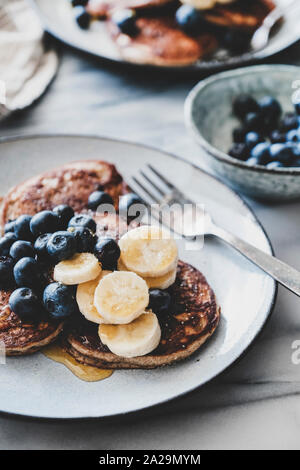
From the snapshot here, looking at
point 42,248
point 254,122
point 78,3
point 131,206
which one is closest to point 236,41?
point 254,122

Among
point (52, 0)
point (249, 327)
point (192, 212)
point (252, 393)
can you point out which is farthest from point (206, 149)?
point (52, 0)

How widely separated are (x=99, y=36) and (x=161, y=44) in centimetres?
31

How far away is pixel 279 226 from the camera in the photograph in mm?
1570

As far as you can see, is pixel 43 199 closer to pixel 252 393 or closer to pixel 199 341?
pixel 199 341

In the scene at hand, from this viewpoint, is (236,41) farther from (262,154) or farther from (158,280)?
(158,280)

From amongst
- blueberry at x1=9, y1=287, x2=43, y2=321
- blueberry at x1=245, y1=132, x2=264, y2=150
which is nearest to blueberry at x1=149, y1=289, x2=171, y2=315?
blueberry at x1=9, y1=287, x2=43, y2=321

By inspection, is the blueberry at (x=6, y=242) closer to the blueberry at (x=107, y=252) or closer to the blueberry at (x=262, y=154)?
the blueberry at (x=107, y=252)

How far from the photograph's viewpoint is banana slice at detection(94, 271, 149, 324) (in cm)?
108

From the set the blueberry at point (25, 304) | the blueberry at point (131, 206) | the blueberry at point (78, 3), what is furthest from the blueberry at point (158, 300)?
the blueberry at point (78, 3)

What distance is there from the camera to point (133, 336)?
1.08 meters

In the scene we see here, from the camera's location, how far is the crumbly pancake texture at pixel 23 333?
1116 mm

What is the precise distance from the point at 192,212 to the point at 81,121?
2.37 ft

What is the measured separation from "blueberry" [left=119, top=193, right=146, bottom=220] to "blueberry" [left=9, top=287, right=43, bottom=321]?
417mm

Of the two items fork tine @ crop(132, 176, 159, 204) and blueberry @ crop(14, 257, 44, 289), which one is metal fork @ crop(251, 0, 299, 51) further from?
blueberry @ crop(14, 257, 44, 289)
